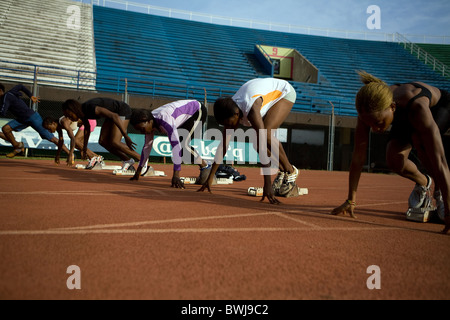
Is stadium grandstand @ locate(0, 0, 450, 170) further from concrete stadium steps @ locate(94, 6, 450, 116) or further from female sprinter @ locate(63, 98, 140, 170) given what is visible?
female sprinter @ locate(63, 98, 140, 170)

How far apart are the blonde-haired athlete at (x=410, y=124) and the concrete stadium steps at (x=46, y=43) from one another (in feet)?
45.2

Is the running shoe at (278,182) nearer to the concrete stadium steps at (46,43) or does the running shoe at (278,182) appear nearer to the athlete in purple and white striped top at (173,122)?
the athlete in purple and white striped top at (173,122)

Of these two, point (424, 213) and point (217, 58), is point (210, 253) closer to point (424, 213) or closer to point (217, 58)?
point (424, 213)

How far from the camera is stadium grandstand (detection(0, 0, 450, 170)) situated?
50.7ft

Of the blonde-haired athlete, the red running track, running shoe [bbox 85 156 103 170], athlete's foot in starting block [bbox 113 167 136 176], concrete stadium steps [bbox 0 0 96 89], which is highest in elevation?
concrete stadium steps [bbox 0 0 96 89]

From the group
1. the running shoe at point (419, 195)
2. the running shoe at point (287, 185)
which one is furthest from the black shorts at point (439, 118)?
the running shoe at point (287, 185)

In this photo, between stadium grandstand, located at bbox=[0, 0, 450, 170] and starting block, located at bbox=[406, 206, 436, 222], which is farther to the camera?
stadium grandstand, located at bbox=[0, 0, 450, 170]

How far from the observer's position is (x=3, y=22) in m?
18.4

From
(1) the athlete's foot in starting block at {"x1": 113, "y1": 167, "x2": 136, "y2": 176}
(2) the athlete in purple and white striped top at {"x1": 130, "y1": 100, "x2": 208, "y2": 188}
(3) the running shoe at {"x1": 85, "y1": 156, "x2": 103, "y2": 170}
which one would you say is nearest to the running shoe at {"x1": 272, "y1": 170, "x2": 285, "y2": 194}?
(2) the athlete in purple and white striped top at {"x1": 130, "y1": 100, "x2": 208, "y2": 188}

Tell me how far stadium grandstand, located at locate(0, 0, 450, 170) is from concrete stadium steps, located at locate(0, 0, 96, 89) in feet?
0.17

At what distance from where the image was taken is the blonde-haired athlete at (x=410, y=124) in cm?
225

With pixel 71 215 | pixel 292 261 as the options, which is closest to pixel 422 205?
pixel 292 261

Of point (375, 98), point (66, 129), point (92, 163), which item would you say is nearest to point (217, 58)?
point (66, 129)

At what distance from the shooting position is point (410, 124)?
264 cm
